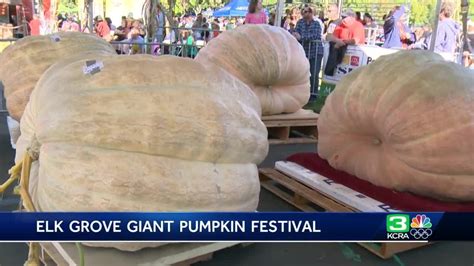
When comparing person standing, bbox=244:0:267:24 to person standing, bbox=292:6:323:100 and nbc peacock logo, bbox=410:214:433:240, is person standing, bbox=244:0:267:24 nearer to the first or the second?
person standing, bbox=292:6:323:100

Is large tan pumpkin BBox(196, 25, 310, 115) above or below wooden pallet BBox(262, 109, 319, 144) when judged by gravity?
above

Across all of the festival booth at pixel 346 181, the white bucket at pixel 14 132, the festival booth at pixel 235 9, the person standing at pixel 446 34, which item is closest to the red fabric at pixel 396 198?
the festival booth at pixel 346 181

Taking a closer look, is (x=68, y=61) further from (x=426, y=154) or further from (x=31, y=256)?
(x=426, y=154)

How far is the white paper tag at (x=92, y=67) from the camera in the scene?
221 centimetres

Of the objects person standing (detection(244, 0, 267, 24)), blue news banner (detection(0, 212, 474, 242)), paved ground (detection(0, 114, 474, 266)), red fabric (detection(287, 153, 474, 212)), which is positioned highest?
person standing (detection(244, 0, 267, 24))

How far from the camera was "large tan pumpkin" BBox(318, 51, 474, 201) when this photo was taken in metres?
2.79

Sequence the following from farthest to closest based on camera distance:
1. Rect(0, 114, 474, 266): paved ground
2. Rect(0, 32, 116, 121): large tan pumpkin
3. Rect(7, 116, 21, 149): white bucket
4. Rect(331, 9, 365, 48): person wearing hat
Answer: Rect(331, 9, 365, 48): person wearing hat → Rect(7, 116, 21, 149): white bucket → Rect(0, 32, 116, 121): large tan pumpkin → Rect(0, 114, 474, 266): paved ground

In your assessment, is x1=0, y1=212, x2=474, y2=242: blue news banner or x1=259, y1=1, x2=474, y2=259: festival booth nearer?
x1=0, y1=212, x2=474, y2=242: blue news banner

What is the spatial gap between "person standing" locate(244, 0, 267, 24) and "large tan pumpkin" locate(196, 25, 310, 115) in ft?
9.31

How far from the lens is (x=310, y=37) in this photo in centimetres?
782

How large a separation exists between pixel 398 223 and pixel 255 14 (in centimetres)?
609

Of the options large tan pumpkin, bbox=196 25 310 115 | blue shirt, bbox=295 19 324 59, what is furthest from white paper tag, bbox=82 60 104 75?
blue shirt, bbox=295 19 324 59

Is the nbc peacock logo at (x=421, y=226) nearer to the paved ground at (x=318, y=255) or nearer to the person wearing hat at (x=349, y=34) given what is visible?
the paved ground at (x=318, y=255)

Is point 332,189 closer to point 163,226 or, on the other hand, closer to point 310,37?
point 163,226
